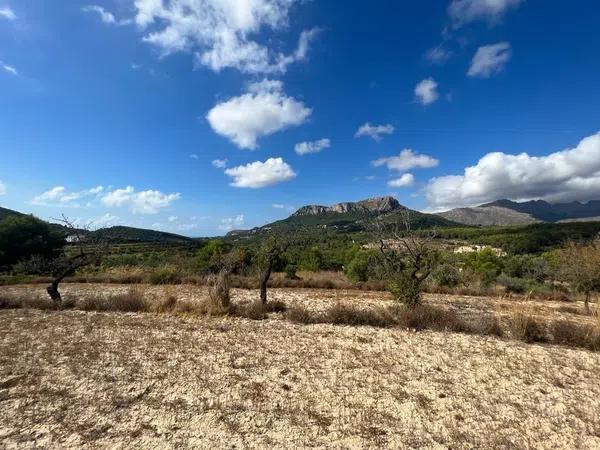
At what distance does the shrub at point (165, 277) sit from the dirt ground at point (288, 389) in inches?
375

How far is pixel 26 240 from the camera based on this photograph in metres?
33.2

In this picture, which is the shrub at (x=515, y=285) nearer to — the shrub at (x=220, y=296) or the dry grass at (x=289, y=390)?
the dry grass at (x=289, y=390)

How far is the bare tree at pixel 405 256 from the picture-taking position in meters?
11.8

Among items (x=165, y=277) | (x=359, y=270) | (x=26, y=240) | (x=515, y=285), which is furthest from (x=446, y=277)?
(x=26, y=240)

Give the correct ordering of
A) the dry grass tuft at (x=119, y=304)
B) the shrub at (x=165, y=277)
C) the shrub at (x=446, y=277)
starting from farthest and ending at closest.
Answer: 1. the shrub at (x=165, y=277)
2. the shrub at (x=446, y=277)
3. the dry grass tuft at (x=119, y=304)

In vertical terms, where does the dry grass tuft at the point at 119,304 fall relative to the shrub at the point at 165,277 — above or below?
below

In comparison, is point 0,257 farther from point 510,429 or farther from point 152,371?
point 510,429

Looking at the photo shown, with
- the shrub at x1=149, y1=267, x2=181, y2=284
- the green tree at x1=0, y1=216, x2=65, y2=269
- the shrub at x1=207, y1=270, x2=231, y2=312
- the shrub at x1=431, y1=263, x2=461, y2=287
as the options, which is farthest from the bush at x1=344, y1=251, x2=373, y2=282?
the green tree at x1=0, y1=216, x2=65, y2=269

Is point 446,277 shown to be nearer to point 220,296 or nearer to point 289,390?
point 220,296

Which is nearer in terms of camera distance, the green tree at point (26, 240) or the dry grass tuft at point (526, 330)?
the dry grass tuft at point (526, 330)

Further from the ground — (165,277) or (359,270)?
(165,277)

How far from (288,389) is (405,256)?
30.6 ft

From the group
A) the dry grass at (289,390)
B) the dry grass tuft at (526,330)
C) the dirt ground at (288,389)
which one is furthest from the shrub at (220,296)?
the dry grass tuft at (526,330)

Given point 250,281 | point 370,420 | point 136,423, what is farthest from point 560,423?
point 250,281
